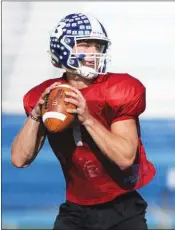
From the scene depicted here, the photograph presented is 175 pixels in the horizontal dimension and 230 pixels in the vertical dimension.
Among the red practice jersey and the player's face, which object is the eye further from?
the red practice jersey

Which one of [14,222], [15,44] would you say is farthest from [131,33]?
[14,222]

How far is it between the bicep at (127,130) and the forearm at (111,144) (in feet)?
0.06

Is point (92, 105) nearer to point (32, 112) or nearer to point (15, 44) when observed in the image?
point (32, 112)

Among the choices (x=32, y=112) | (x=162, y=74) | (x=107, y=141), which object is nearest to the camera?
(x=107, y=141)

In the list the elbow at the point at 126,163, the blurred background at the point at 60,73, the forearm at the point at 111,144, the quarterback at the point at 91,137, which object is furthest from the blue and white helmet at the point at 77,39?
the blurred background at the point at 60,73

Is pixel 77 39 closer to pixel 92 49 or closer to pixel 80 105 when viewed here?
pixel 92 49

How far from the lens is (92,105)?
2.96 meters

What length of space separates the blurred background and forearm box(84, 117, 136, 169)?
1658 millimetres

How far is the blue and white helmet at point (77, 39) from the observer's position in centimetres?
296

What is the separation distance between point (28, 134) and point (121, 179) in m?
0.38

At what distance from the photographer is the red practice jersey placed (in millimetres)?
2963

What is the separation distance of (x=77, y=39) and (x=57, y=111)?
0.29 metres

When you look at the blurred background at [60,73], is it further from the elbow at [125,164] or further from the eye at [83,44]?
the elbow at [125,164]

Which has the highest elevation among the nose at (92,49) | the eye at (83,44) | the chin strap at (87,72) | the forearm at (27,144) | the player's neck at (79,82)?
the eye at (83,44)
